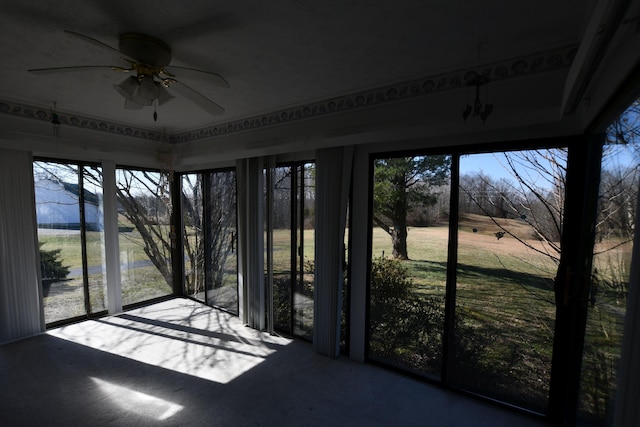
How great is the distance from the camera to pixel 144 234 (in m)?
4.38

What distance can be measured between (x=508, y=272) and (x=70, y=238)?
4.86 metres

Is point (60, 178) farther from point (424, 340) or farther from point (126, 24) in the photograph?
point (424, 340)

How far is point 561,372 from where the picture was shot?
2.09m

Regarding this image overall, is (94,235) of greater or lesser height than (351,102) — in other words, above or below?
below

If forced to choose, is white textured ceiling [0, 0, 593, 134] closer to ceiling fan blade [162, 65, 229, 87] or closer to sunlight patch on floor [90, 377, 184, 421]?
ceiling fan blade [162, 65, 229, 87]

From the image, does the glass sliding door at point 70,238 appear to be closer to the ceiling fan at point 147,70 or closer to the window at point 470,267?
the ceiling fan at point 147,70

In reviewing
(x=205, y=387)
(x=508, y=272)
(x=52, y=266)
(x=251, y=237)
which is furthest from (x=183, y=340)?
(x=508, y=272)

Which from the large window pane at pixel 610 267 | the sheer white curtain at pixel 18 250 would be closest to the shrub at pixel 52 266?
the sheer white curtain at pixel 18 250

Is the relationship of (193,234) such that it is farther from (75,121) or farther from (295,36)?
(295,36)

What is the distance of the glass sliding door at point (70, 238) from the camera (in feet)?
11.3

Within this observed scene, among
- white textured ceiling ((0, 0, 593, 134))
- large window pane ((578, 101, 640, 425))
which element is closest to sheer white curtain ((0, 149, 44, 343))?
white textured ceiling ((0, 0, 593, 134))

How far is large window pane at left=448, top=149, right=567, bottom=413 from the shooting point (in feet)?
6.93

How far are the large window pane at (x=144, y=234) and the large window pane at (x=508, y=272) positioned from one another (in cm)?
427

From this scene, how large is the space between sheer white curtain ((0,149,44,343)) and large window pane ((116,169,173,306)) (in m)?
0.95
